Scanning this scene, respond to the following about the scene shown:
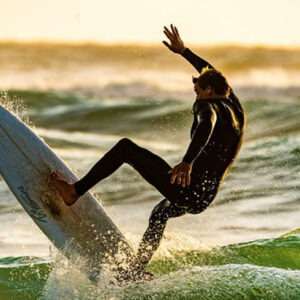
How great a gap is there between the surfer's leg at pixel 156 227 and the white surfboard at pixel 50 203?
0.35 metres

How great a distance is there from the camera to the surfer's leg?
8.78 m

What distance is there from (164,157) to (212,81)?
15.4m

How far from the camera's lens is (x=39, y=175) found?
9297 millimetres

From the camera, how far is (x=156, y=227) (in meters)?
8.77

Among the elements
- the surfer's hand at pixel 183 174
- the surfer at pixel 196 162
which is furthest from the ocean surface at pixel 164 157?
the surfer's hand at pixel 183 174

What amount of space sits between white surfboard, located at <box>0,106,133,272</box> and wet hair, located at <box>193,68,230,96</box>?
62.2 inches

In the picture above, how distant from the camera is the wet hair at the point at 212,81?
8461mm

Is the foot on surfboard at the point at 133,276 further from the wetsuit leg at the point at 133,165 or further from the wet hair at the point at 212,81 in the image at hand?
the wet hair at the point at 212,81

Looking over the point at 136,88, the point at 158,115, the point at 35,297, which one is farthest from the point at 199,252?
the point at 136,88

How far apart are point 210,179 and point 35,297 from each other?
198 cm

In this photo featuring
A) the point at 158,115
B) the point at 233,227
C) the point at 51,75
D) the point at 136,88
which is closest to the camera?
the point at 233,227

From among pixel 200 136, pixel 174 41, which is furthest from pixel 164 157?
pixel 200 136

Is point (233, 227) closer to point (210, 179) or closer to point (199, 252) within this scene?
point (199, 252)

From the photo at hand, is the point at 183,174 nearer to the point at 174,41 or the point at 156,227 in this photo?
the point at 156,227
